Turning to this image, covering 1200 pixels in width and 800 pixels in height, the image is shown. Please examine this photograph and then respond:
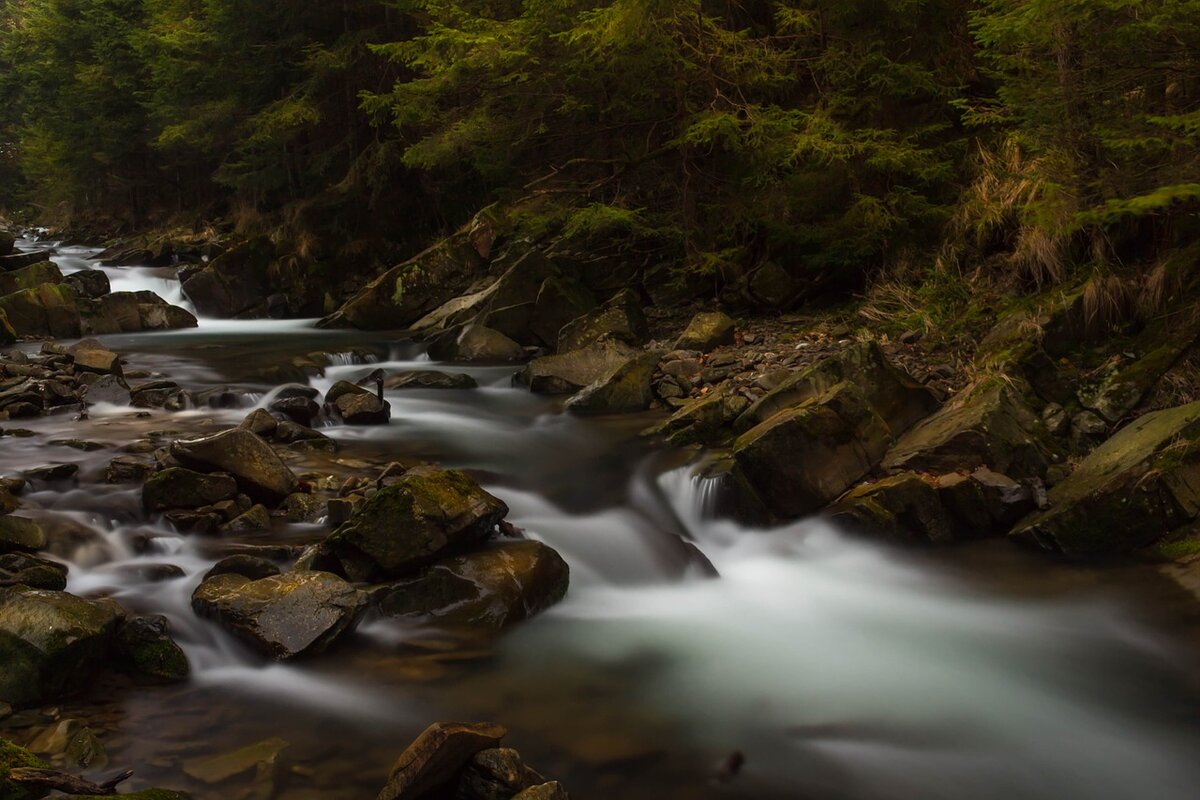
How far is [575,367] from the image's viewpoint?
11570 millimetres

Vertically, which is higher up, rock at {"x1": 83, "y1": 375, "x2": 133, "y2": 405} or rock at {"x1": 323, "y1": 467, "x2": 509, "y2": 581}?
rock at {"x1": 323, "y1": 467, "x2": 509, "y2": 581}

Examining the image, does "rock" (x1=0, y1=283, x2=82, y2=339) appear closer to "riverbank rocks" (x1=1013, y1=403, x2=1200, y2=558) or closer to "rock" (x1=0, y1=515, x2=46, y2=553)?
"rock" (x1=0, y1=515, x2=46, y2=553)

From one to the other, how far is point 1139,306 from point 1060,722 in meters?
4.59

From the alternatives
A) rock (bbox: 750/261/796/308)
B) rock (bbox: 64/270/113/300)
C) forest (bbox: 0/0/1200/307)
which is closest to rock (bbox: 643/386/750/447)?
forest (bbox: 0/0/1200/307)

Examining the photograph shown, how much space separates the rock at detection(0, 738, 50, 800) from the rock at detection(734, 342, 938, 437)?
6.24 m

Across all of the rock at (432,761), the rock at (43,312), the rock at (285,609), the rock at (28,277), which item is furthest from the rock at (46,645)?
the rock at (28,277)

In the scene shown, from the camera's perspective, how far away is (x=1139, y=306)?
25.0 ft

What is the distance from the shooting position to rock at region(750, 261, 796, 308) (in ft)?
39.9

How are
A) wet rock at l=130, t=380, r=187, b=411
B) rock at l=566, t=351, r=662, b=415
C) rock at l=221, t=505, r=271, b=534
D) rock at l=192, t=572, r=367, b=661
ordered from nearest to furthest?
rock at l=192, t=572, r=367, b=661 < rock at l=221, t=505, r=271, b=534 < rock at l=566, t=351, r=662, b=415 < wet rock at l=130, t=380, r=187, b=411

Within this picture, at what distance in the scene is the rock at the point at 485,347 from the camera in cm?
1366

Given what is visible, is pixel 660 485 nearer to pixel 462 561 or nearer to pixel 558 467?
pixel 558 467

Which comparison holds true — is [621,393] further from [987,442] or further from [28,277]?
[28,277]

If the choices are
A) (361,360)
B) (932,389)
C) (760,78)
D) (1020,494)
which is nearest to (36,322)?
(361,360)

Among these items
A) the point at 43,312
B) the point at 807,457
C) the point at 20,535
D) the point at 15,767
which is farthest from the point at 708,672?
the point at 43,312
